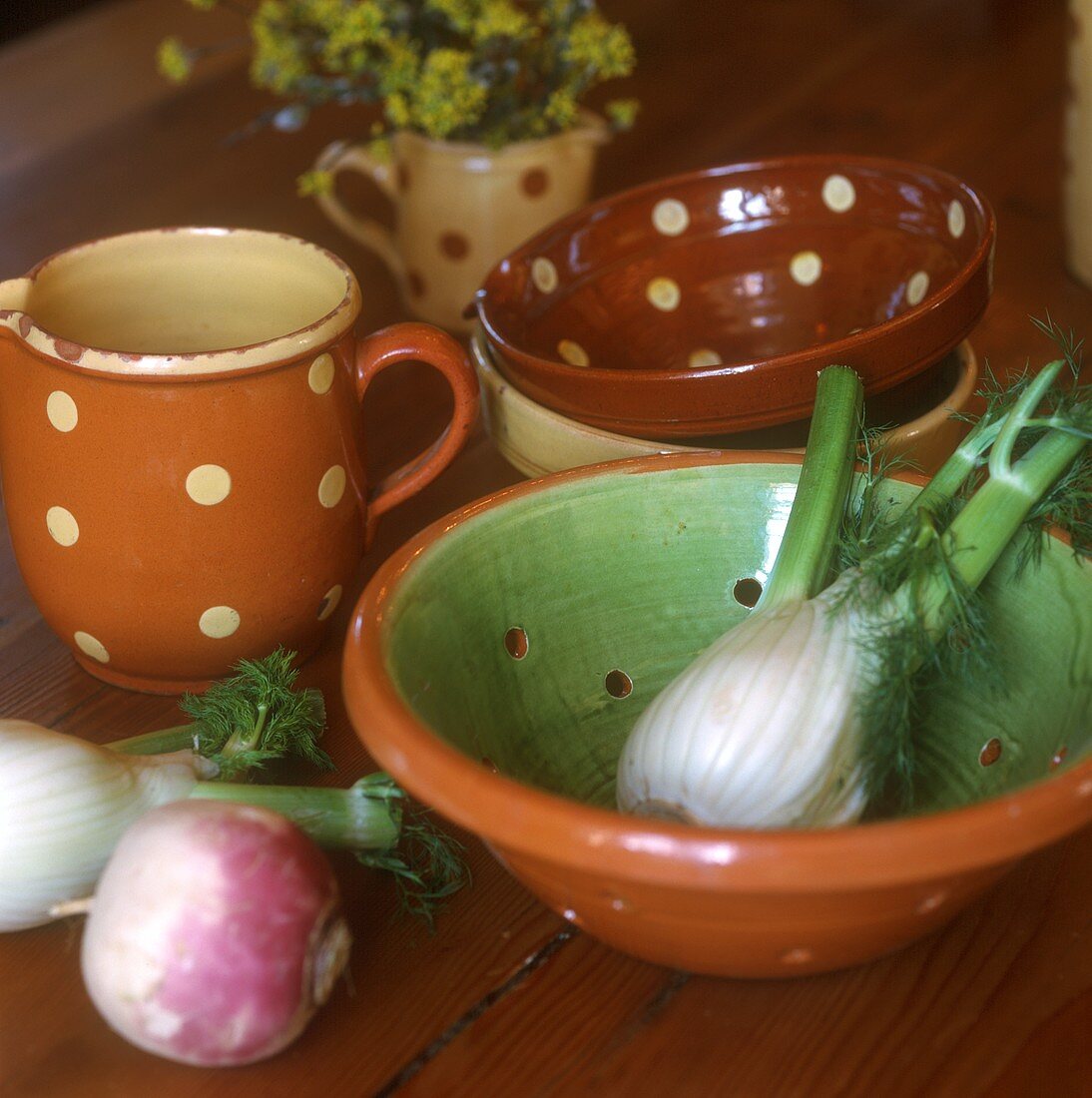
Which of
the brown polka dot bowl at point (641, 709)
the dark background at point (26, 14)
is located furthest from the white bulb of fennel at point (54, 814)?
the dark background at point (26, 14)

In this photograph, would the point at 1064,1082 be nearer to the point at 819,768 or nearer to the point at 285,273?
the point at 819,768

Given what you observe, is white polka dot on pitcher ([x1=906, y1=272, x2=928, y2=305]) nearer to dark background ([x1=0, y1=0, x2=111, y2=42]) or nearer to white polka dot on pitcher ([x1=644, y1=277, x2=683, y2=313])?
white polka dot on pitcher ([x1=644, y1=277, x2=683, y2=313])

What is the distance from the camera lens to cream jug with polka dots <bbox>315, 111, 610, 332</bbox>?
908 millimetres

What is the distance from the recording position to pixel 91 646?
23.1 inches

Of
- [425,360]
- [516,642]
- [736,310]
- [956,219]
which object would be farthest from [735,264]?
[516,642]

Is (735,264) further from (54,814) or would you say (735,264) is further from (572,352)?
(54,814)

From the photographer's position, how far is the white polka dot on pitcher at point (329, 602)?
599mm

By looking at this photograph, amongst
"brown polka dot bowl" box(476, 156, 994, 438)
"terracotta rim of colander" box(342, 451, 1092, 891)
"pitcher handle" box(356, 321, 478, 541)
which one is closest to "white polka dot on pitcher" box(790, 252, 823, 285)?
"brown polka dot bowl" box(476, 156, 994, 438)

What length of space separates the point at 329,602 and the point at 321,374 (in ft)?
0.35

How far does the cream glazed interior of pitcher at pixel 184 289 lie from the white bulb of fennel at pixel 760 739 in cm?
24

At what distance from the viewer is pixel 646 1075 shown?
0.42 metres

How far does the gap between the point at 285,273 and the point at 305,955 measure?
345 millimetres

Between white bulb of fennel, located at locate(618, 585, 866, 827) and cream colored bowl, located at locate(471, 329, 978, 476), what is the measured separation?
13 cm

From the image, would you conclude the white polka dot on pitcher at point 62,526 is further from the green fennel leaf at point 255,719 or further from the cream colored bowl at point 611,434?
the cream colored bowl at point 611,434
